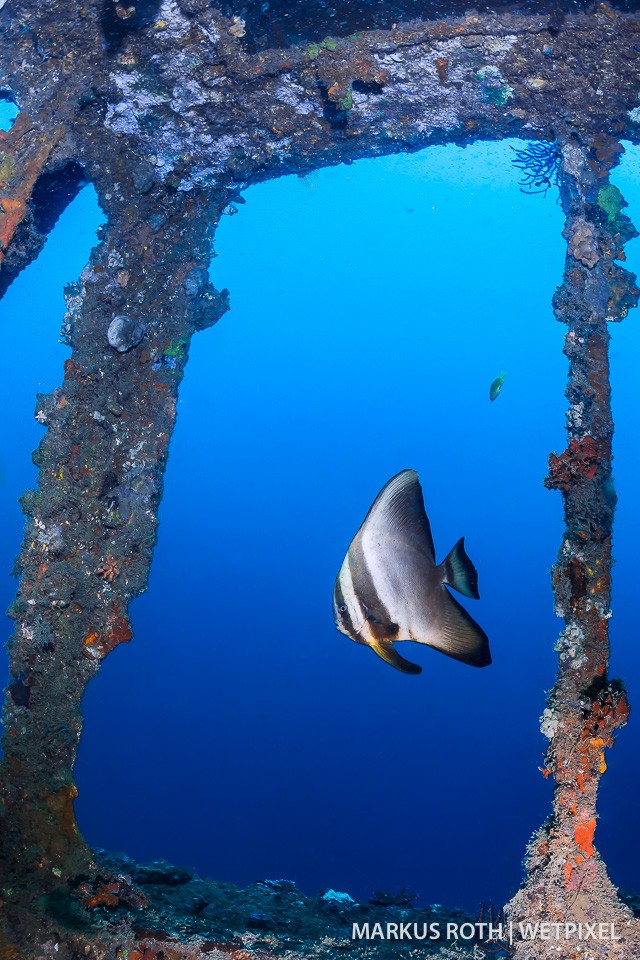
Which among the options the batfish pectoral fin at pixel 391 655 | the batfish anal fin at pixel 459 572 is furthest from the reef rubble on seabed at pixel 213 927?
the batfish anal fin at pixel 459 572

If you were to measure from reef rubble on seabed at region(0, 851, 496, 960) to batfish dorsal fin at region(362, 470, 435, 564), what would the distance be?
2.67m

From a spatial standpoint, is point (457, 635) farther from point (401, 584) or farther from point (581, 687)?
point (581, 687)

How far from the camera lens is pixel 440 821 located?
32781mm

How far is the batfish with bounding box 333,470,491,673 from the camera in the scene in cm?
201

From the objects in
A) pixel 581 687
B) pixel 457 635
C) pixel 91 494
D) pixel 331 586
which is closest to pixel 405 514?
pixel 457 635

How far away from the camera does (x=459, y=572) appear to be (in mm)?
2041

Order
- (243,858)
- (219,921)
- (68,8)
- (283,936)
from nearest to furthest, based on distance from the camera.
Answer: (283,936), (219,921), (68,8), (243,858)

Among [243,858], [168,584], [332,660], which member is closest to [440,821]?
[243,858]

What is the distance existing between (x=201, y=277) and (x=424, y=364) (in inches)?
2227

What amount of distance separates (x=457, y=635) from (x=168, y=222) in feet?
15.7

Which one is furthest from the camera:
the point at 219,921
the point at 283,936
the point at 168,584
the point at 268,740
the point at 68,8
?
the point at 168,584

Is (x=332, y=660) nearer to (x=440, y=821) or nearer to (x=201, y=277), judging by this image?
(x=440, y=821)

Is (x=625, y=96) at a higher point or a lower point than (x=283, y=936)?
higher

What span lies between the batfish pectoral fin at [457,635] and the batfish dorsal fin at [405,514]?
0.22 meters
